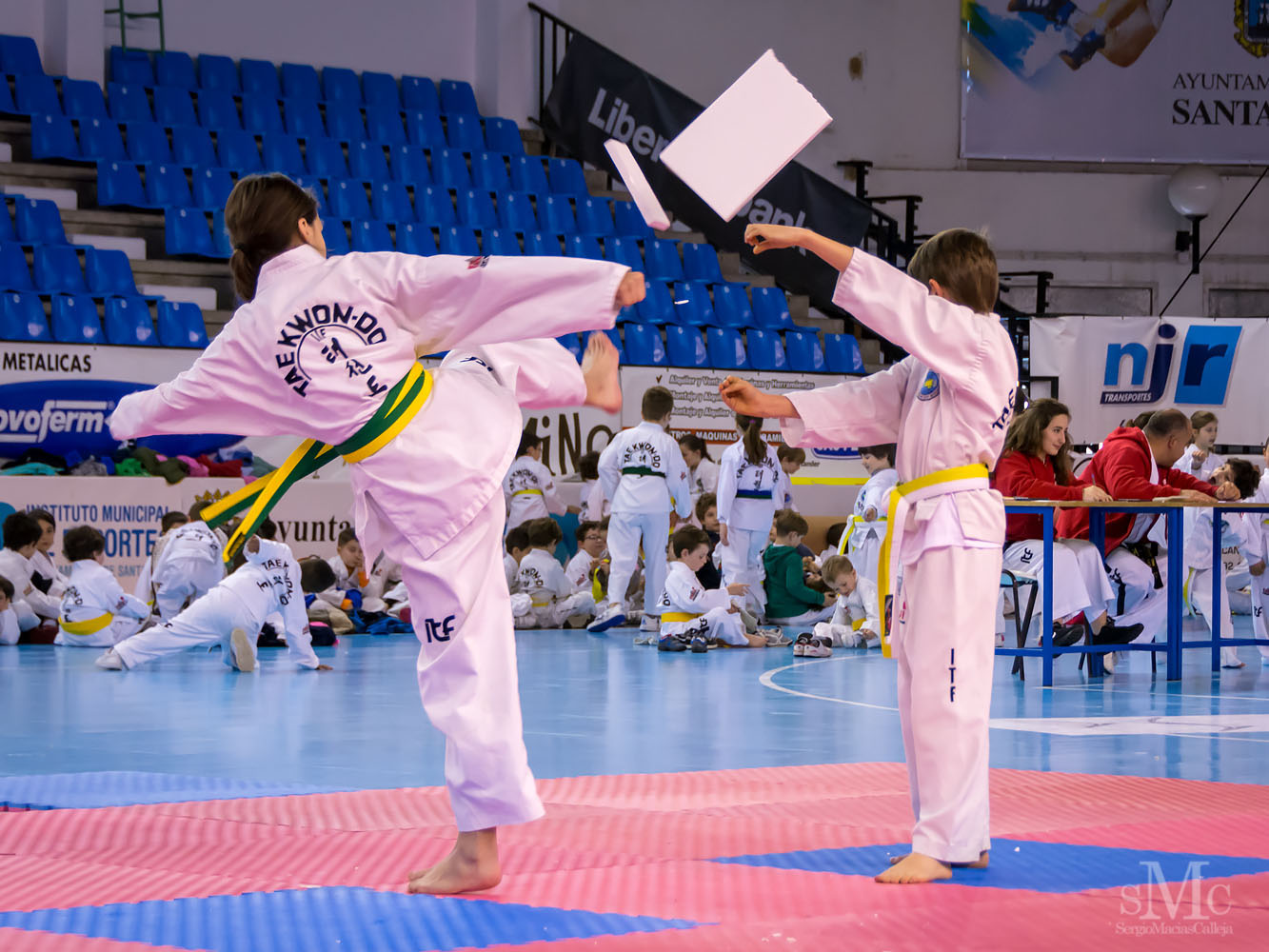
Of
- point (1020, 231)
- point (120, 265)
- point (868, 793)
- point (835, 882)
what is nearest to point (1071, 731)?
point (868, 793)

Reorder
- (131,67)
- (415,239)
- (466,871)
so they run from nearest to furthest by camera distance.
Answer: (466,871) → (415,239) → (131,67)

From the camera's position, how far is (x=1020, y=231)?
16.9 m

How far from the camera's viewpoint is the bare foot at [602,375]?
9.32 ft

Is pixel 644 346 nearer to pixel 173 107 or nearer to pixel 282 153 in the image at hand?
pixel 282 153

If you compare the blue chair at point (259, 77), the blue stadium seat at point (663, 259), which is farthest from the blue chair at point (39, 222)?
the blue stadium seat at point (663, 259)

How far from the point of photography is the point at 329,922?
7.55ft

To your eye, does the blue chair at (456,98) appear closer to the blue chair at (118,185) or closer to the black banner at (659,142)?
the black banner at (659,142)

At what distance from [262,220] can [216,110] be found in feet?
37.1

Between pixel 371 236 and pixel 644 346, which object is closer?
pixel 371 236

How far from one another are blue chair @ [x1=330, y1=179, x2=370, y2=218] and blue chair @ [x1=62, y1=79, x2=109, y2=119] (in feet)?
7.01

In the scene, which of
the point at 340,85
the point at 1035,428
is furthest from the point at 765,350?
the point at 1035,428

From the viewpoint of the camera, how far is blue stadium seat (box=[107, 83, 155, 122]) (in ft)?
42.0

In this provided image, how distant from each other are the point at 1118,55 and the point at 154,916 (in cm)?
1671

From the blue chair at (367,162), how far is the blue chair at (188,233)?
1.87 meters
